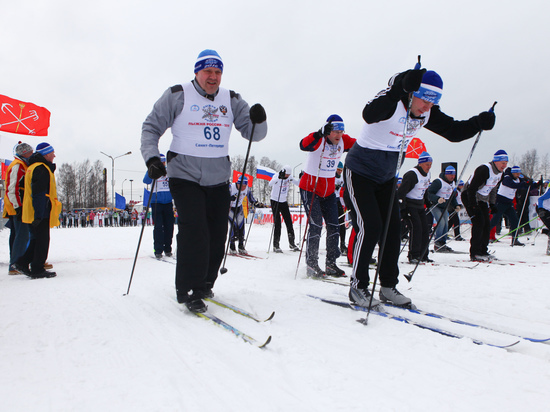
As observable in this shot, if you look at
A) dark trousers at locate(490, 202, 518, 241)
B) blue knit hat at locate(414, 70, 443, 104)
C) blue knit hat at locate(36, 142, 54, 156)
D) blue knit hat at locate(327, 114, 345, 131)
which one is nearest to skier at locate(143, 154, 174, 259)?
blue knit hat at locate(36, 142, 54, 156)

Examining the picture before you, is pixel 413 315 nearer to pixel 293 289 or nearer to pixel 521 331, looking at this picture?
pixel 521 331

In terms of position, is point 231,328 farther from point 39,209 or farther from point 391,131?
point 39,209

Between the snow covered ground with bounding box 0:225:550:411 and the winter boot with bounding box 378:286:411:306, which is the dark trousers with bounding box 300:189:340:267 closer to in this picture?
the snow covered ground with bounding box 0:225:550:411

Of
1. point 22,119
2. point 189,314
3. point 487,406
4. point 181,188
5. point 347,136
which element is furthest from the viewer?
point 22,119

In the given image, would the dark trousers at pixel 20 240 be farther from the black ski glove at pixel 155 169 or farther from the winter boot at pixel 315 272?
the winter boot at pixel 315 272

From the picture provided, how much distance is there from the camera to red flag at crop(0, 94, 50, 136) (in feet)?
26.6

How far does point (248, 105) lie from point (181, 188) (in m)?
1.03

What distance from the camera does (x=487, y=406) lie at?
128 centimetres

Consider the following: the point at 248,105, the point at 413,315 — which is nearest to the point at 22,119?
the point at 248,105

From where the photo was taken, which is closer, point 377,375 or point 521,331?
point 377,375

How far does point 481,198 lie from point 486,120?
12.7ft

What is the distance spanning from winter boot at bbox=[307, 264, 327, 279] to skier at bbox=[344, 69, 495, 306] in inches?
59.6

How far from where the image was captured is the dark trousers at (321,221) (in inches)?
180

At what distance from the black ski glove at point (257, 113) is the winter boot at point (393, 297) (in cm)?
173
